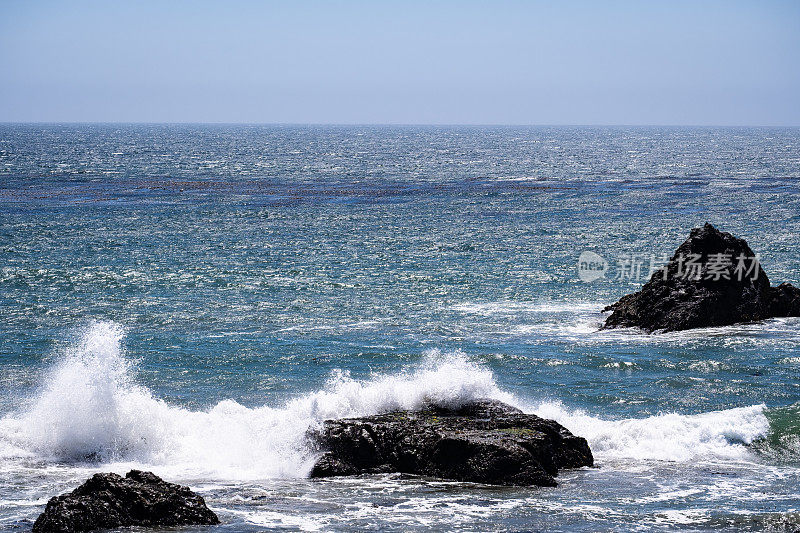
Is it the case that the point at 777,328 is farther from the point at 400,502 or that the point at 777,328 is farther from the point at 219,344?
the point at 400,502

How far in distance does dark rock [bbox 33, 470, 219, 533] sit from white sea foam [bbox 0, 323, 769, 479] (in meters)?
3.15

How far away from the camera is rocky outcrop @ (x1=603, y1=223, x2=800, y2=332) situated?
28.4m

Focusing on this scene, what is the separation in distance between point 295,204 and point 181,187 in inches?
671

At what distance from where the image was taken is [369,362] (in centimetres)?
2559

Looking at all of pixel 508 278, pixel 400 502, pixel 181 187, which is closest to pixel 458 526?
pixel 400 502

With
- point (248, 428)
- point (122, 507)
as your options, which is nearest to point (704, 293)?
point (248, 428)

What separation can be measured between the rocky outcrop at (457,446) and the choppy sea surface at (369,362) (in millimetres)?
391

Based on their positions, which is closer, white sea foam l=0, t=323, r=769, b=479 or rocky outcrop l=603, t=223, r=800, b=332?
white sea foam l=0, t=323, r=769, b=479

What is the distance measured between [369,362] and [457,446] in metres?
9.77

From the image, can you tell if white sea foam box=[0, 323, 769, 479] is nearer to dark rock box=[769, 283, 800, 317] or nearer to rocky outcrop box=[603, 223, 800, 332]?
rocky outcrop box=[603, 223, 800, 332]

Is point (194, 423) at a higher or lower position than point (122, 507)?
lower

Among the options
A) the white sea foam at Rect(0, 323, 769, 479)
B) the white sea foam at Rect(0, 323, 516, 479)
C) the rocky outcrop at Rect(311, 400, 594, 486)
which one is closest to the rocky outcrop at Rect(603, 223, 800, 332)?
the white sea foam at Rect(0, 323, 769, 479)

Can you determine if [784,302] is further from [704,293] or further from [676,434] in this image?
[676,434]

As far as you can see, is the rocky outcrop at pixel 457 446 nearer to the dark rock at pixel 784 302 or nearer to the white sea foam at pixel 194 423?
the white sea foam at pixel 194 423
